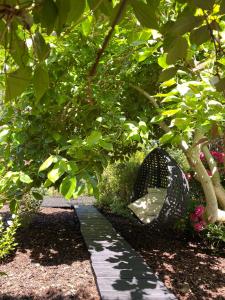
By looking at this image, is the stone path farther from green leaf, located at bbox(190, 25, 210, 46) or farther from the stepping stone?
green leaf, located at bbox(190, 25, 210, 46)

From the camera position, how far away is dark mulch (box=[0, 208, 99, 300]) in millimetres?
3324

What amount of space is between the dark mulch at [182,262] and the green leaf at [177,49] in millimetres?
3002

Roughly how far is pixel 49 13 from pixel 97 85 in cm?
310

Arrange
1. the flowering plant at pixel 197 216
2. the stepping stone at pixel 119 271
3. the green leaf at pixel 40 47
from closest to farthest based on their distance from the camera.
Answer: the green leaf at pixel 40 47 < the stepping stone at pixel 119 271 < the flowering plant at pixel 197 216

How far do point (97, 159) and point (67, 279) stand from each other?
1.79m

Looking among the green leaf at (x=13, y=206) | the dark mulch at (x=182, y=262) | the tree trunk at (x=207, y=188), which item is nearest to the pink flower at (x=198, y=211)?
the dark mulch at (x=182, y=262)

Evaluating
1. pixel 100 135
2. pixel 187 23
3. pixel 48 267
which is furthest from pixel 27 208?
pixel 187 23

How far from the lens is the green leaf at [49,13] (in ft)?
2.00

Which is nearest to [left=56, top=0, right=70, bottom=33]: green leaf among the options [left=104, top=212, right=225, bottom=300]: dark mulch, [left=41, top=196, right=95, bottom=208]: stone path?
[left=104, top=212, right=225, bottom=300]: dark mulch

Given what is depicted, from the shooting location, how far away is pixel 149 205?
19.0 feet

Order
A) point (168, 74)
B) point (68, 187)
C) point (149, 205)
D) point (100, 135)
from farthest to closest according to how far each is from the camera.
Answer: point (149, 205) → point (100, 135) → point (68, 187) → point (168, 74)

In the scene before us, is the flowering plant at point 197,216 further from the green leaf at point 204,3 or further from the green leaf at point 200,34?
the green leaf at point 204,3

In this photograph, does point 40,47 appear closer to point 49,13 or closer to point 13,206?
point 49,13

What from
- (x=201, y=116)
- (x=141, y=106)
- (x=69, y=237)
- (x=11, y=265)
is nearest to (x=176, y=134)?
(x=201, y=116)
